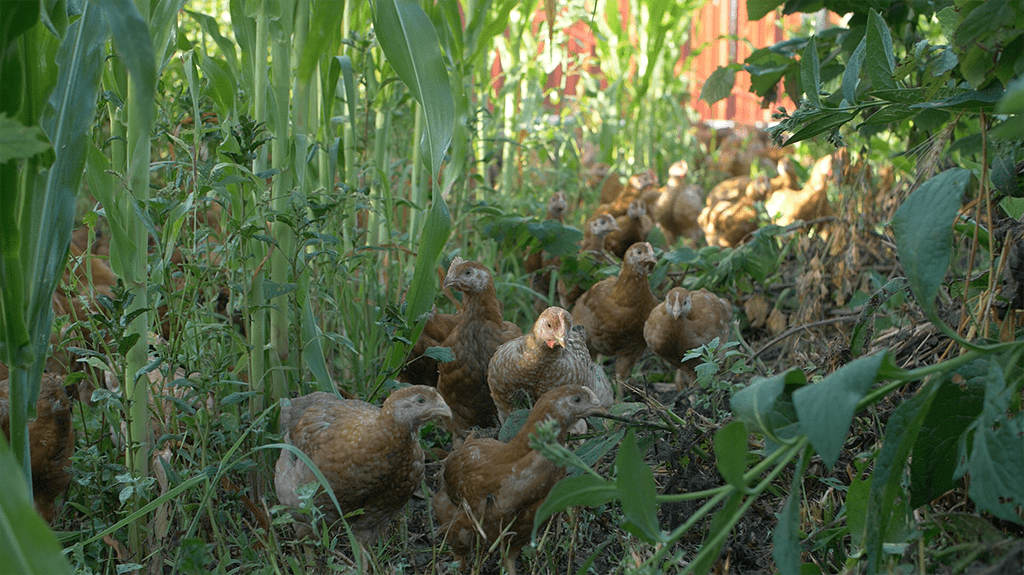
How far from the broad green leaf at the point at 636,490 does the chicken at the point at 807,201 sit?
138 inches

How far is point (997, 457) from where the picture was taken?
0.95 meters

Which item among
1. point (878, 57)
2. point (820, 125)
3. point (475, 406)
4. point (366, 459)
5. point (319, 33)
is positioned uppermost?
point (319, 33)

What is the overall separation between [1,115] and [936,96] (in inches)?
57.6

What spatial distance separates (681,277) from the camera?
11.3ft

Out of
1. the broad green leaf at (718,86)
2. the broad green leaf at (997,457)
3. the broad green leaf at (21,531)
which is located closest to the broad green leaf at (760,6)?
the broad green leaf at (718,86)

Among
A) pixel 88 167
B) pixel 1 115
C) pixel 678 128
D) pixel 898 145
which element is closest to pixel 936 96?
pixel 1 115

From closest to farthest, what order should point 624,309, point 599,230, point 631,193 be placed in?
point 624,309 < point 599,230 < point 631,193

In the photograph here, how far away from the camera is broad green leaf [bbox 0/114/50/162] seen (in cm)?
91

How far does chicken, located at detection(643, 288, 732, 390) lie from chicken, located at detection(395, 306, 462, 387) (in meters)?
0.71

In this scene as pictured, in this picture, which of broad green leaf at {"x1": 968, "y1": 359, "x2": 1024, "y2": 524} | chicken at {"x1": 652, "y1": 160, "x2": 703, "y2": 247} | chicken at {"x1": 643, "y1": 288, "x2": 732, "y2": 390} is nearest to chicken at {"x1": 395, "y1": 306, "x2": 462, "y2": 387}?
chicken at {"x1": 643, "y1": 288, "x2": 732, "y2": 390}

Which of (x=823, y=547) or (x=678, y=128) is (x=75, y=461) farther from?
(x=678, y=128)

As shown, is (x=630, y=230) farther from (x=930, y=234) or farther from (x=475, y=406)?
(x=930, y=234)

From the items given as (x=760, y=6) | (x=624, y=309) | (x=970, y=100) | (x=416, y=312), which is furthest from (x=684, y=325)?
(x=970, y=100)

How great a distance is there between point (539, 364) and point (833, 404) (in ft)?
4.23
